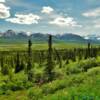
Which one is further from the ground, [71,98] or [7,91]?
[71,98]

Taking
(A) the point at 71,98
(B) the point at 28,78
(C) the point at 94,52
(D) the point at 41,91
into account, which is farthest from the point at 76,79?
(C) the point at 94,52

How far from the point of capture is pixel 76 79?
3409 centimetres

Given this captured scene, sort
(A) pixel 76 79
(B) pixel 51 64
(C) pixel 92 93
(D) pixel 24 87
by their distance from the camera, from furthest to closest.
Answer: (B) pixel 51 64 < (D) pixel 24 87 < (A) pixel 76 79 < (C) pixel 92 93

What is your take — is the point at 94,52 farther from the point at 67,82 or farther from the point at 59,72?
the point at 67,82

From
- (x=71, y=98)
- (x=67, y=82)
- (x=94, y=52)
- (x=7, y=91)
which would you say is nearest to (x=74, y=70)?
(x=7, y=91)

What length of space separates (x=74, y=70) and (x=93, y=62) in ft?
16.8

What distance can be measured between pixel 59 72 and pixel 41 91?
2921cm

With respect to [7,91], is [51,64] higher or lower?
higher

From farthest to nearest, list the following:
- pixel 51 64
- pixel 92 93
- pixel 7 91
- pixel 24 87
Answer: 1. pixel 51 64
2. pixel 24 87
3. pixel 7 91
4. pixel 92 93

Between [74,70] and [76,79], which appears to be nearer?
[76,79]

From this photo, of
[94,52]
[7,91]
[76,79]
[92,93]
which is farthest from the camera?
[94,52]

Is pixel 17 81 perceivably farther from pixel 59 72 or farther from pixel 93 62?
pixel 93 62

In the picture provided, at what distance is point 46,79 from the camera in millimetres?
63000

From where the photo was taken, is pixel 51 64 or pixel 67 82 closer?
pixel 67 82
